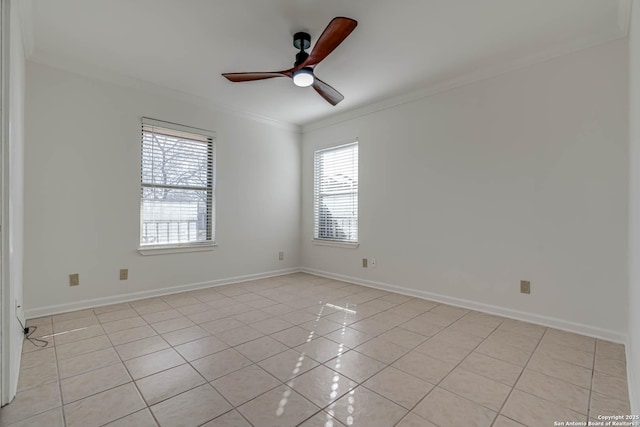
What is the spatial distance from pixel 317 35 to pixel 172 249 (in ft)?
9.45

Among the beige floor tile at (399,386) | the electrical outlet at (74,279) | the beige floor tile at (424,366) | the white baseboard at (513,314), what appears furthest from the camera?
the electrical outlet at (74,279)

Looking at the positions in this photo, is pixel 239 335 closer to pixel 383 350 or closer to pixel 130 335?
pixel 130 335

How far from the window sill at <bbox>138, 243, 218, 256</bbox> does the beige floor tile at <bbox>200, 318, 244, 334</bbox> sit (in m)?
1.34

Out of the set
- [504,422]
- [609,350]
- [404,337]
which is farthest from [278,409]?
[609,350]

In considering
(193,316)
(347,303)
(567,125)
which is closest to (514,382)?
(347,303)

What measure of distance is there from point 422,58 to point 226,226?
310 centimetres

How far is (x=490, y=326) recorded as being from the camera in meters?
2.68

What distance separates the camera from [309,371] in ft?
6.26

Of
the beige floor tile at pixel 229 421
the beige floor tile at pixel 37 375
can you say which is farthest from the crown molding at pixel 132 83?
the beige floor tile at pixel 229 421

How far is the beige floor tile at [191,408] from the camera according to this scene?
1451 mm

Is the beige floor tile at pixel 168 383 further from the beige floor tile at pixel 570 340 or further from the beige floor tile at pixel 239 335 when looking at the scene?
the beige floor tile at pixel 570 340

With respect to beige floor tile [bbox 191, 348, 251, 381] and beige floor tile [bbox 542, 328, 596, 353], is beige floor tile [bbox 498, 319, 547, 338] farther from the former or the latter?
beige floor tile [bbox 191, 348, 251, 381]

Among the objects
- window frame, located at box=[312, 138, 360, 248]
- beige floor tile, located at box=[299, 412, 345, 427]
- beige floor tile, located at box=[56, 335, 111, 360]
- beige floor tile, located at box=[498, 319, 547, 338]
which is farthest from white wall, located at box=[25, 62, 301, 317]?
beige floor tile, located at box=[498, 319, 547, 338]

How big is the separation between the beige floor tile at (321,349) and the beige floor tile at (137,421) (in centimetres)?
99
